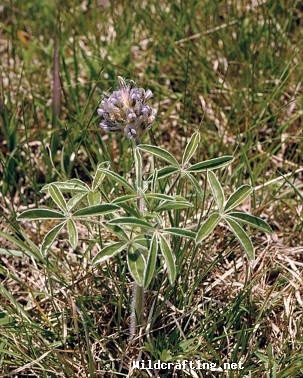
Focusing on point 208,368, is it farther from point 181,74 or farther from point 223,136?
point 181,74

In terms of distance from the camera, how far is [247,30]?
287 cm

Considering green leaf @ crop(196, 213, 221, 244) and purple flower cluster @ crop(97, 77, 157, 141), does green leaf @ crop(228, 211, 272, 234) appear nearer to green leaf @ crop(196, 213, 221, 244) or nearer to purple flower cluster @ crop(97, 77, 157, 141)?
green leaf @ crop(196, 213, 221, 244)

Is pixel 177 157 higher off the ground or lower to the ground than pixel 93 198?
lower

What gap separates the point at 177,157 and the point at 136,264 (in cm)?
97

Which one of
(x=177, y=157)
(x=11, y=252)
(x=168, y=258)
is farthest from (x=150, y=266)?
(x=177, y=157)

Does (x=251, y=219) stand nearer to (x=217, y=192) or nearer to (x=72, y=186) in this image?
(x=217, y=192)

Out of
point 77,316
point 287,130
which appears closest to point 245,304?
point 77,316

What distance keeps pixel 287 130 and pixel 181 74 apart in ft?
1.56

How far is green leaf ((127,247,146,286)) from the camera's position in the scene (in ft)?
5.50

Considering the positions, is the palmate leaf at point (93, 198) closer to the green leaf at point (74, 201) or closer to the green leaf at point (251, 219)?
the green leaf at point (74, 201)

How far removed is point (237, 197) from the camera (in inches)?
70.6

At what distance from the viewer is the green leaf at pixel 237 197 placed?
1774 millimetres

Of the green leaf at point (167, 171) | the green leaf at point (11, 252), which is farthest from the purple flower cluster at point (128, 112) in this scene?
the green leaf at point (11, 252)

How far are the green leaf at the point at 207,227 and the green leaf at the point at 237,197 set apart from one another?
5 centimetres
